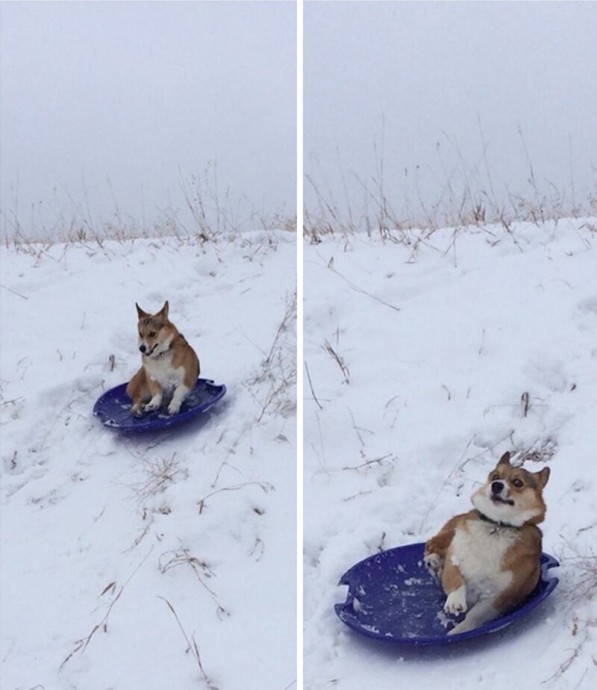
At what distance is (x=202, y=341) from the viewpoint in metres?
2.65

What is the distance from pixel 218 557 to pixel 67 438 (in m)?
0.66

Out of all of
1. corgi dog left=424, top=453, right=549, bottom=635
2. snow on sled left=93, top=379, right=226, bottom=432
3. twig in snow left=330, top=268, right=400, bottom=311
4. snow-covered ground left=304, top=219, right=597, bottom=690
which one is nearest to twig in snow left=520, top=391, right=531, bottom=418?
snow-covered ground left=304, top=219, right=597, bottom=690

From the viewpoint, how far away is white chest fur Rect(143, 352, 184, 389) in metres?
2.35

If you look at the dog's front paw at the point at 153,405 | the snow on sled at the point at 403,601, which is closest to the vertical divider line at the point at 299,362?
the snow on sled at the point at 403,601


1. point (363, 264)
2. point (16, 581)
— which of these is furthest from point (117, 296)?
point (16, 581)

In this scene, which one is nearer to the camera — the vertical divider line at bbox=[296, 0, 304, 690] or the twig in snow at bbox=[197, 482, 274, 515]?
the vertical divider line at bbox=[296, 0, 304, 690]

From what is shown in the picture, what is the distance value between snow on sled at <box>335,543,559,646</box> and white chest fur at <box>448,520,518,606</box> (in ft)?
0.19

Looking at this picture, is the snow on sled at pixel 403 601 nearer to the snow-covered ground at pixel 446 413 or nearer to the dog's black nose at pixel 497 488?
the snow-covered ground at pixel 446 413

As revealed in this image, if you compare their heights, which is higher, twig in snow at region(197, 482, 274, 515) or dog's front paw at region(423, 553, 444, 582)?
dog's front paw at region(423, 553, 444, 582)

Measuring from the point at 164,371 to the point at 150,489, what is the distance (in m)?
0.32

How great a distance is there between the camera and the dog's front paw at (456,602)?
5.38ft

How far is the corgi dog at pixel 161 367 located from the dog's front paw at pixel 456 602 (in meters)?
0.95

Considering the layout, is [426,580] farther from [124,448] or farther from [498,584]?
[124,448]

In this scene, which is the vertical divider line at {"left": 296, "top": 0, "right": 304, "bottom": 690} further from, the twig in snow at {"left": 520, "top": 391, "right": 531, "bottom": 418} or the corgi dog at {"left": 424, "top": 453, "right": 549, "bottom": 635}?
the twig in snow at {"left": 520, "top": 391, "right": 531, "bottom": 418}
